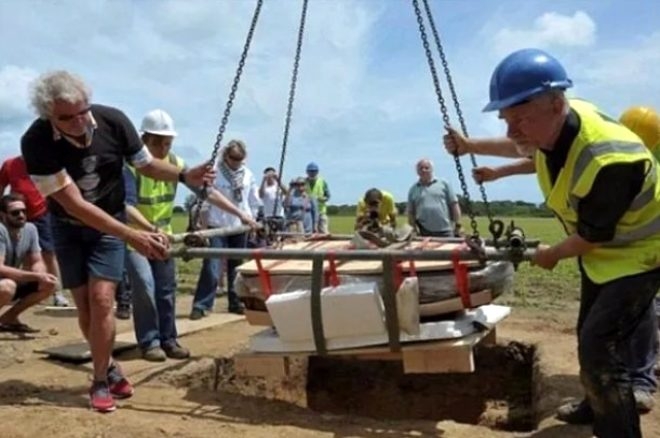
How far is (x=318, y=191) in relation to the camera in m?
14.6

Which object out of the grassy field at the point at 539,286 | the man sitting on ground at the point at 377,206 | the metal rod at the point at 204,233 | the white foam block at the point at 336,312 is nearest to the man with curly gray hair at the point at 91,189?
the metal rod at the point at 204,233

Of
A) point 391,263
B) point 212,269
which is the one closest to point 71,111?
point 391,263

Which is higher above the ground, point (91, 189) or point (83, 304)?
point (91, 189)

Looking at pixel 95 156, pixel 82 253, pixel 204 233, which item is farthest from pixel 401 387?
pixel 95 156

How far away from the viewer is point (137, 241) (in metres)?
5.06

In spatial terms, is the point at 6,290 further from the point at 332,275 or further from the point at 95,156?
the point at 332,275

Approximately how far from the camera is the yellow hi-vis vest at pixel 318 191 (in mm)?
14337

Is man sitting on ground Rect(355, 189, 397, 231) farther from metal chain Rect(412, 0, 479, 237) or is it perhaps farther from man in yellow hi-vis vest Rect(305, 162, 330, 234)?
metal chain Rect(412, 0, 479, 237)

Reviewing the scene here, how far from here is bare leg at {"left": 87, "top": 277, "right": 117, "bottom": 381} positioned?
5.34 m

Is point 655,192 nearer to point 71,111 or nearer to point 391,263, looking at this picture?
point 391,263

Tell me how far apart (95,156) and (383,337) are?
211cm

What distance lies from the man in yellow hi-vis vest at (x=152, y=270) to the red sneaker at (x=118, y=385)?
98cm

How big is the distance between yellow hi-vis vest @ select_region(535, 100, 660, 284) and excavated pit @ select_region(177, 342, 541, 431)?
9.52ft

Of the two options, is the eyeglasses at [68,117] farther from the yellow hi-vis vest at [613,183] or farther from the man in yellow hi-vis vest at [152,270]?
the yellow hi-vis vest at [613,183]
